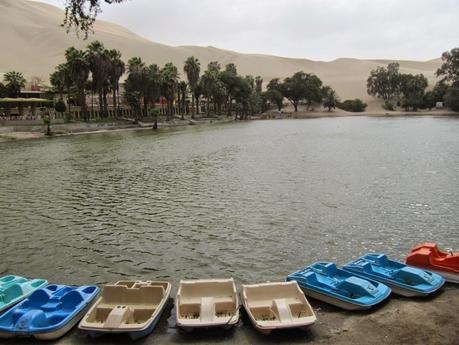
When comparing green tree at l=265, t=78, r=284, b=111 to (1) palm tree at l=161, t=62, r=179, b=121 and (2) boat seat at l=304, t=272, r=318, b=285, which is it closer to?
(1) palm tree at l=161, t=62, r=179, b=121

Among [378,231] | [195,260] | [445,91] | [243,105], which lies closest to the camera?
[195,260]

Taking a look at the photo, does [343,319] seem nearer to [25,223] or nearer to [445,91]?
[25,223]

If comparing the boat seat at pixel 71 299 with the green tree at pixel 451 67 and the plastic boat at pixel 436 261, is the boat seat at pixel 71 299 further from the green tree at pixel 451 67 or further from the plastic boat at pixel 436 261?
the green tree at pixel 451 67

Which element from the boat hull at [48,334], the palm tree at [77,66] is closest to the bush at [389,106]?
the palm tree at [77,66]

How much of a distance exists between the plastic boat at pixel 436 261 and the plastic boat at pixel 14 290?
369 inches

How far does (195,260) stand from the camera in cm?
1441

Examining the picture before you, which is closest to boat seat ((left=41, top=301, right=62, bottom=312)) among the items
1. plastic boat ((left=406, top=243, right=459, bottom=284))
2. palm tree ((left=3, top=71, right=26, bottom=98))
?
plastic boat ((left=406, top=243, right=459, bottom=284))

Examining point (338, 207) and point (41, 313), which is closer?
point (41, 313)

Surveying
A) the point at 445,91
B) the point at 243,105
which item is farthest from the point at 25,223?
the point at 445,91

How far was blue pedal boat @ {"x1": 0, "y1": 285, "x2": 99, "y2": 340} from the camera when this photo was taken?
29.0ft

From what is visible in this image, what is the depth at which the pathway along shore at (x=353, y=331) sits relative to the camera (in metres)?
8.58

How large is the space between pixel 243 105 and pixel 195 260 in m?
138

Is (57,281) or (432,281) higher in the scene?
(432,281)

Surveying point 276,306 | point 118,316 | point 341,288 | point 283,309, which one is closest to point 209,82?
point 341,288
